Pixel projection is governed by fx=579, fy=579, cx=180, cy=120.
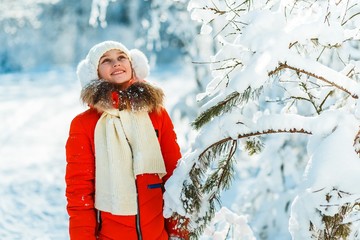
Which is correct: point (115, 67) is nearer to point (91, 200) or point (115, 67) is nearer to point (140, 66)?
point (140, 66)

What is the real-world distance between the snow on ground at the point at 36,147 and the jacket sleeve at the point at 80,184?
0.63 feet

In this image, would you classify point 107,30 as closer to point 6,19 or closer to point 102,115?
point 6,19

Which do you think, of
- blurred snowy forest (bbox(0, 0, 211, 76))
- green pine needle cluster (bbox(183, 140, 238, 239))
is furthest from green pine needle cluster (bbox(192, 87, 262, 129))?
blurred snowy forest (bbox(0, 0, 211, 76))

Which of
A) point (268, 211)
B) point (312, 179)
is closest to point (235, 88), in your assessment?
point (312, 179)

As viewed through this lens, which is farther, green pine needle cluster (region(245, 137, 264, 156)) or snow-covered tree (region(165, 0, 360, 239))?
green pine needle cluster (region(245, 137, 264, 156))

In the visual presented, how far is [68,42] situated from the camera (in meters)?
21.1

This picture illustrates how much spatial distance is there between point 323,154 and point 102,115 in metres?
1.12

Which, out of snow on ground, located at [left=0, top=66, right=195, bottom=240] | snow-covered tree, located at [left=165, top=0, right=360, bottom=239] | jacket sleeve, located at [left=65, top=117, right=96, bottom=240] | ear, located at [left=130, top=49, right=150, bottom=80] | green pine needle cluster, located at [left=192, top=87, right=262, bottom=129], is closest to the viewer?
snow-covered tree, located at [left=165, top=0, right=360, bottom=239]

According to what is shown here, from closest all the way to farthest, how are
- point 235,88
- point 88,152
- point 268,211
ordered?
1. point 235,88
2. point 88,152
3. point 268,211

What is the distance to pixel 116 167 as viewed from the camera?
230 centimetres

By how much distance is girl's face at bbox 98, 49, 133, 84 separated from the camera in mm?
2498

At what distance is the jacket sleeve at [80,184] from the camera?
7.52 ft

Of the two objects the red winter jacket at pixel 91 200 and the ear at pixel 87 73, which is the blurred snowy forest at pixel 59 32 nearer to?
the ear at pixel 87 73

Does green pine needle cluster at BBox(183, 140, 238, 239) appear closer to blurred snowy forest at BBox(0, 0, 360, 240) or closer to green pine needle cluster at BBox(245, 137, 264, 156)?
blurred snowy forest at BBox(0, 0, 360, 240)
